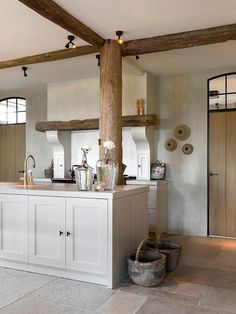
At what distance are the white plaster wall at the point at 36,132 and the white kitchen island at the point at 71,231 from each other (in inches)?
134

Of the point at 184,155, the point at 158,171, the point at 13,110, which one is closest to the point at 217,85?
the point at 184,155

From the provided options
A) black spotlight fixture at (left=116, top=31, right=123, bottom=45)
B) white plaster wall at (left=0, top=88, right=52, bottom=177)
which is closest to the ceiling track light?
black spotlight fixture at (left=116, top=31, right=123, bottom=45)

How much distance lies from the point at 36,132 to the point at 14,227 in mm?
3892

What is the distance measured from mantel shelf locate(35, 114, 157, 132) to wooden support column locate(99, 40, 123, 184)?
133 centimetres

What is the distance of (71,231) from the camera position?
342 cm

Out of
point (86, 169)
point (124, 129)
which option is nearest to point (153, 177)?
point (124, 129)

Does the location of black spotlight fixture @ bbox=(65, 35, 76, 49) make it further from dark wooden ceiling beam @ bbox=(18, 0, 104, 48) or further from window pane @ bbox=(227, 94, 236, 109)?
window pane @ bbox=(227, 94, 236, 109)

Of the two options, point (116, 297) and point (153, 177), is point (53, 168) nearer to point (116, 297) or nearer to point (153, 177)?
point (153, 177)

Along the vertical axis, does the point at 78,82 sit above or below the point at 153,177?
above

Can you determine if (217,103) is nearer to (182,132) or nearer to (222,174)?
(182,132)

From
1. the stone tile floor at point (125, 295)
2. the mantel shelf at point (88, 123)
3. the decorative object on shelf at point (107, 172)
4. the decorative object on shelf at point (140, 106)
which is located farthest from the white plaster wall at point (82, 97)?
the stone tile floor at point (125, 295)

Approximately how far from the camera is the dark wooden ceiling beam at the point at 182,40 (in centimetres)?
382

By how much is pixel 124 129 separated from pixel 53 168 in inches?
68.5

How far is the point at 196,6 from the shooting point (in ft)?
11.0
